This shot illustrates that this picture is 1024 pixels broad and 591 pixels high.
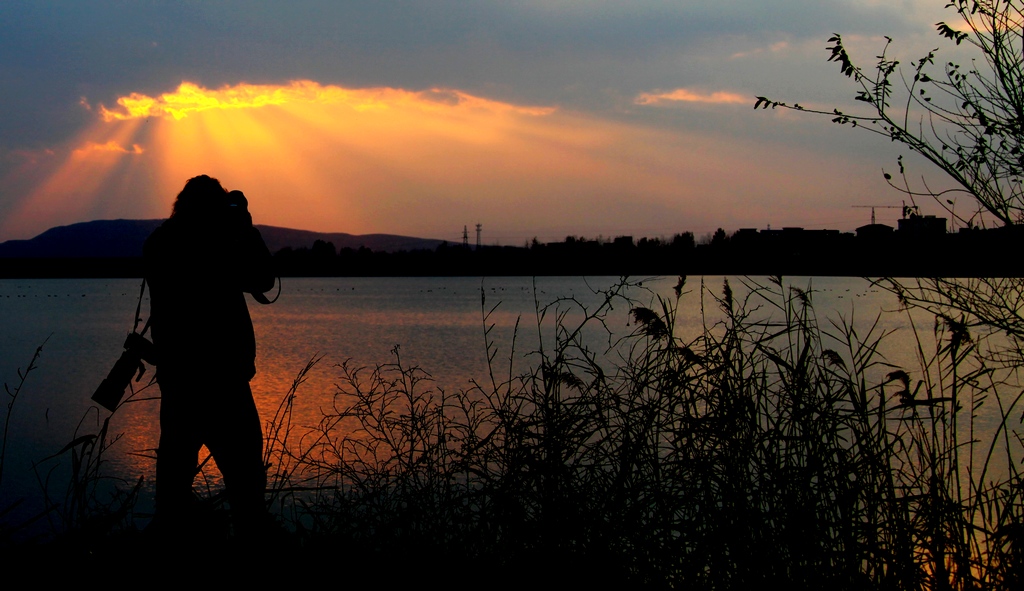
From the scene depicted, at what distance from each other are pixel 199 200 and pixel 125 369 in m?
0.94

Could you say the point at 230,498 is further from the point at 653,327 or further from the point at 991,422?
the point at 991,422

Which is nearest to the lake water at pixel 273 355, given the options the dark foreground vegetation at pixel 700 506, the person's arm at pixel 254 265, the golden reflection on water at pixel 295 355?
the golden reflection on water at pixel 295 355

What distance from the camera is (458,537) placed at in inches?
160

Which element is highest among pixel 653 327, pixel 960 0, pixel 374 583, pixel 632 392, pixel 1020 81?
pixel 960 0

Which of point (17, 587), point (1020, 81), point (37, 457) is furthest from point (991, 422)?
point (37, 457)

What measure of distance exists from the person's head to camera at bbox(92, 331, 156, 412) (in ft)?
2.11

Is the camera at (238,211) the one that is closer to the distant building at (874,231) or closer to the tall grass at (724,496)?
the tall grass at (724,496)

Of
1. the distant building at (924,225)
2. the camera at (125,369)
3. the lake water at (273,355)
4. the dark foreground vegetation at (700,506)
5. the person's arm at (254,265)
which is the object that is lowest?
the lake water at (273,355)

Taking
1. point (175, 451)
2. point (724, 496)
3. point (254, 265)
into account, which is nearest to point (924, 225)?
point (724, 496)

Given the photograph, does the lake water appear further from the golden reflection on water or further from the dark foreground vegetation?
the dark foreground vegetation

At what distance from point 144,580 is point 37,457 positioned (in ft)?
25.9

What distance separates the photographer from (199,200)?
3682 millimetres

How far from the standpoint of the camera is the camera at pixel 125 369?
372 centimetres

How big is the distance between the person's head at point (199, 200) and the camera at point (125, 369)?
0.64 metres
